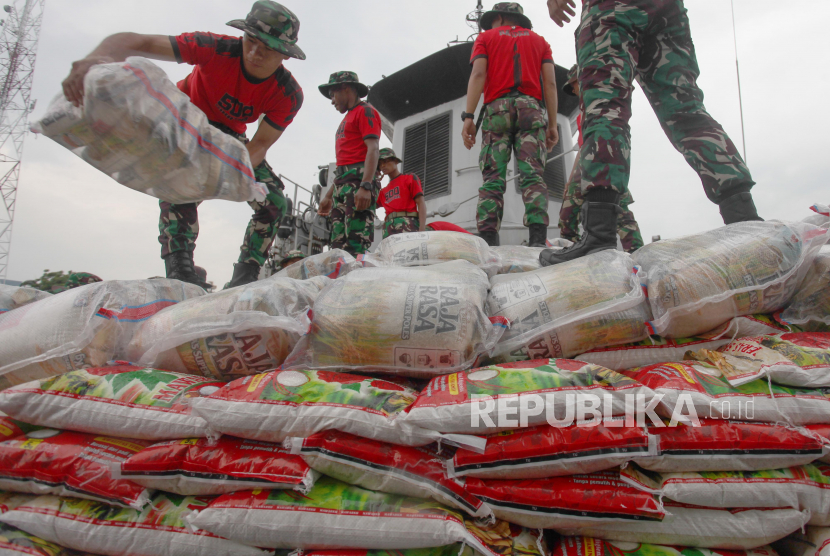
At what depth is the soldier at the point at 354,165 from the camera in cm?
282

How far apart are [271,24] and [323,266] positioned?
3.52 feet

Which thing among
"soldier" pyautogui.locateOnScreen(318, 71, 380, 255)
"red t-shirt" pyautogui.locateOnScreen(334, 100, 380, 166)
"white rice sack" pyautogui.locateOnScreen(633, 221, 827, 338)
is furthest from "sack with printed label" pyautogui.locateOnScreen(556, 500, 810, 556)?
"red t-shirt" pyautogui.locateOnScreen(334, 100, 380, 166)

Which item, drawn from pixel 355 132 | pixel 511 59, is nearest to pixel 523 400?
pixel 511 59

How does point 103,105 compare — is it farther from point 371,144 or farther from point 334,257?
point 371,144

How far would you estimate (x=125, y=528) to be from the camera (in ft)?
2.63

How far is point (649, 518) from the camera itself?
696 mm

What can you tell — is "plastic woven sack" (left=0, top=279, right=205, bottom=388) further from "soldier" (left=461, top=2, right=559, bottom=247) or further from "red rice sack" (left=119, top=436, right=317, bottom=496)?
"soldier" (left=461, top=2, right=559, bottom=247)

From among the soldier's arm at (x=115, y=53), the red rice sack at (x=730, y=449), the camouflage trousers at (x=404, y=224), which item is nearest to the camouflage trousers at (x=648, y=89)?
the red rice sack at (x=730, y=449)

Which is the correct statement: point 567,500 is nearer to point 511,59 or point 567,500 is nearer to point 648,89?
point 648,89

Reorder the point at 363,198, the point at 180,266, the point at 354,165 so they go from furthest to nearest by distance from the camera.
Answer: the point at 354,165
the point at 363,198
the point at 180,266

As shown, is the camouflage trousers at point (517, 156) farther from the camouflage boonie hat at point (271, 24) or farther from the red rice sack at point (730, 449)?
the red rice sack at point (730, 449)

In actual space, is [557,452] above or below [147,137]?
below

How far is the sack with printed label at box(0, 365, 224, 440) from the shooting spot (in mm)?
856

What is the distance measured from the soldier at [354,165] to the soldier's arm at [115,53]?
1362mm
